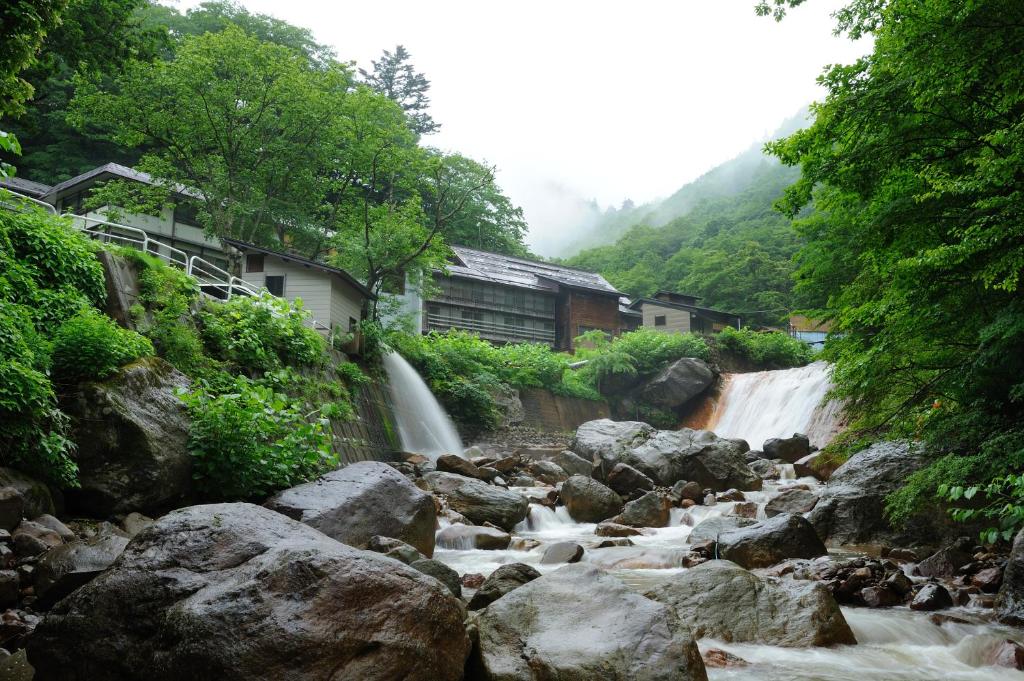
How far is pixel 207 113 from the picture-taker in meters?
23.5

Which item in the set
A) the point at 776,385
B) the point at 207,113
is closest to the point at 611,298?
the point at 776,385

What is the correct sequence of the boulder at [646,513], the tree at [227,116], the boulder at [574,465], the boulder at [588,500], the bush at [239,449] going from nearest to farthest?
the bush at [239,449] < the boulder at [646,513] < the boulder at [588,500] < the boulder at [574,465] < the tree at [227,116]

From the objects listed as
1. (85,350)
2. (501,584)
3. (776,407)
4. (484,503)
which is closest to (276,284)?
(484,503)

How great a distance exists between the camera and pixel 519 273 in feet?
148

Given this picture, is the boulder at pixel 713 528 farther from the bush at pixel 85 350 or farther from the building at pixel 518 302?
the building at pixel 518 302

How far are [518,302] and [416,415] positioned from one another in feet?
62.1

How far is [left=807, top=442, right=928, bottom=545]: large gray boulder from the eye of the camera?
11406 mm

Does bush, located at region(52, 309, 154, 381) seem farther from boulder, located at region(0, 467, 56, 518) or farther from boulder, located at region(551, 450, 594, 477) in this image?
boulder, located at region(551, 450, 594, 477)

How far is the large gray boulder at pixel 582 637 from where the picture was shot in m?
4.58

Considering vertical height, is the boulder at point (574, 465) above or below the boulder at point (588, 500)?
above

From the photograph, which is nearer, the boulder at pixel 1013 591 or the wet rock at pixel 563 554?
the boulder at pixel 1013 591

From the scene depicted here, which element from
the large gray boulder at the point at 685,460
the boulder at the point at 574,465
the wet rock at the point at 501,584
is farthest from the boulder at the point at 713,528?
the boulder at the point at 574,465

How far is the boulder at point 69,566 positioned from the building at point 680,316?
39657 mm

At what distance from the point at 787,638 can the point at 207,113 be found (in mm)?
23831
